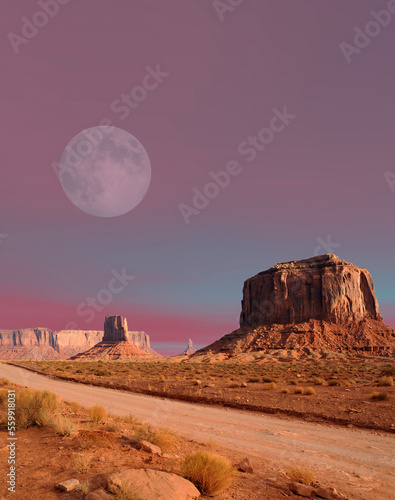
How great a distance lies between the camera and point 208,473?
5.62 m

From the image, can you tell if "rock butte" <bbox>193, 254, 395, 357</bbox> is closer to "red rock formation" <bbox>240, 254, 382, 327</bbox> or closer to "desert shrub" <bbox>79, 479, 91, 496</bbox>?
"red rock formation" <bbox>240, 254, 382, 327</bbox>

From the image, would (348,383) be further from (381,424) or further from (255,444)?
(255,444)

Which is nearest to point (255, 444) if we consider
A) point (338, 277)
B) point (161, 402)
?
point (161, 402)

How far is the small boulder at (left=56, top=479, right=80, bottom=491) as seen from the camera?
5.19 m

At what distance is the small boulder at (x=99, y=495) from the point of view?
472 cm

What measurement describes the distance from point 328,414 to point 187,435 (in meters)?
7.27

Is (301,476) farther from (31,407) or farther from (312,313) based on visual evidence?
(312,313)

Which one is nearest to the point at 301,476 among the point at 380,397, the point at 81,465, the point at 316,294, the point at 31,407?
the point at 81,465

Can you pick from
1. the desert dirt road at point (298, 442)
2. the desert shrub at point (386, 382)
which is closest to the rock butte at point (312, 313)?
the desert shrub at point (386, 382)

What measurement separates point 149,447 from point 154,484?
8.94ft

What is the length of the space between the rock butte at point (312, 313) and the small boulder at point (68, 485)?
8187 centimetres

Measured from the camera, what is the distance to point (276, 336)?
9225cm

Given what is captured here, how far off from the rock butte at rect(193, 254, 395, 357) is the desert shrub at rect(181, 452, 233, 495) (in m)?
80.5

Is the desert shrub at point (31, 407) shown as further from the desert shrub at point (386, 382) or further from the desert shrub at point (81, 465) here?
the desert shrub at point (386, 382)
